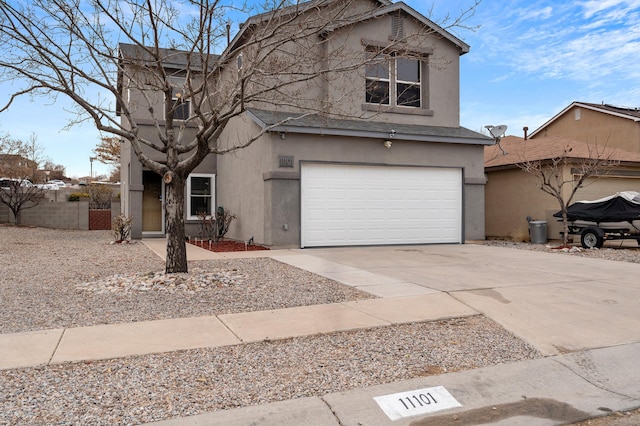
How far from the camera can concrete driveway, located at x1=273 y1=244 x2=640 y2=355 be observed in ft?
19.6

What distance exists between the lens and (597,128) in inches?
1025

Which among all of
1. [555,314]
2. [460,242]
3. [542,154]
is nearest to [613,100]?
[542,154]

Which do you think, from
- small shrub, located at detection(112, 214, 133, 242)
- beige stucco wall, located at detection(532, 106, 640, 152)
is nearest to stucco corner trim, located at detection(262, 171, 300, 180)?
small shrub, located at detection(112, 214, 133, 242)

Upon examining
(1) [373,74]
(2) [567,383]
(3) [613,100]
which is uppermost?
(3) [613,100]

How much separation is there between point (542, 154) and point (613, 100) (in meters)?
16.9

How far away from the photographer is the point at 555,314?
257 inches

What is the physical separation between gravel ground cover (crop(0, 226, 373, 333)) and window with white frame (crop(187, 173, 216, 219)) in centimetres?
629

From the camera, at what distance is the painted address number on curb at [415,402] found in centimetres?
389

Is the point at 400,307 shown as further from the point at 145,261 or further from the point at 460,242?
the point at 460,242

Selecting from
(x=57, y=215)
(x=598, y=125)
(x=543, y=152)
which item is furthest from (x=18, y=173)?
(x=598, y=125)

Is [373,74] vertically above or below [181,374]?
above

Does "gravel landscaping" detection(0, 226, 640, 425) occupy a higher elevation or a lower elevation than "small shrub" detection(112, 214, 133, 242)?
lower

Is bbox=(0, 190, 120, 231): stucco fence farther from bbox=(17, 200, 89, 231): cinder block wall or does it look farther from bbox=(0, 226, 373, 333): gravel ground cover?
bbox=(0, 226, 373, 333): gravel ground cover

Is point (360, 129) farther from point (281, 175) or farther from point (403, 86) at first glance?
point (403, 86)
